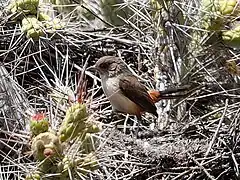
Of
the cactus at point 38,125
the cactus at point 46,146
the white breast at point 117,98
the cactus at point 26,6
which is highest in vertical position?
the cactus at point 26,6

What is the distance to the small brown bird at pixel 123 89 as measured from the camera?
3.64m

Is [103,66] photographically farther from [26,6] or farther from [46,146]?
[46,146]

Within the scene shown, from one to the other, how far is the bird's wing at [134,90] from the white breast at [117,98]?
0.9 inches

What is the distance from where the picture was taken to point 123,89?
3.74 meters

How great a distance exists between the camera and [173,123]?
354 centimetres

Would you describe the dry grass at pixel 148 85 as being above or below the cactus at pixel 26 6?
below

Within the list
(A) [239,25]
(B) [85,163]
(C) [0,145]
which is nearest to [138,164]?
(B) [85,163]

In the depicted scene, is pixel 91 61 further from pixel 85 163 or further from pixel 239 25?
pixel 85 163

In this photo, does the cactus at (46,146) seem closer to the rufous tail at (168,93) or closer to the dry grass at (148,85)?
the dry grass at (148,85)

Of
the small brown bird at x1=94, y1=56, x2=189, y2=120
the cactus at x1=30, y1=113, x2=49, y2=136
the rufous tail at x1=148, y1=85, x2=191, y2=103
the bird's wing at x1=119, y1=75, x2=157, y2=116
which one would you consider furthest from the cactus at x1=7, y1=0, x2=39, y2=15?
the cactus at x1=30, y1=113, x2=49, y2=136

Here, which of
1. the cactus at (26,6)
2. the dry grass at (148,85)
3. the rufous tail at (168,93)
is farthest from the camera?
the cactus at (26,6)

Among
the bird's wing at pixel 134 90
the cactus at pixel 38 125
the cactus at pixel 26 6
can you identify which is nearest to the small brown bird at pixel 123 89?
the bird's wing at pixel 134 90

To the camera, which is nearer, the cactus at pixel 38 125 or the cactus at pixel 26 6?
the cactus at pixel 38 125

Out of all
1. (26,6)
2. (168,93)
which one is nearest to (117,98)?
(168,93)
